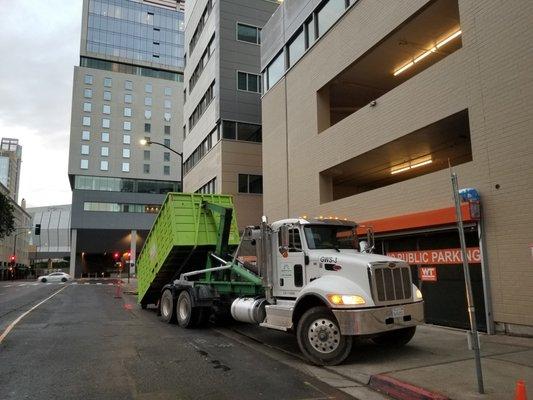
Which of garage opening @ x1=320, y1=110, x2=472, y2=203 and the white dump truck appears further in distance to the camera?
garage opening @ x1=320, y1=110, x2=472, y2=203

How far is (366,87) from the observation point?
20.1 m

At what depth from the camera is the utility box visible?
13.6 m

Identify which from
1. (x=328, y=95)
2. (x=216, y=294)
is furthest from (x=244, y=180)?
(x=216, y=294)

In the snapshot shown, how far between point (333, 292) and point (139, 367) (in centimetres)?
350

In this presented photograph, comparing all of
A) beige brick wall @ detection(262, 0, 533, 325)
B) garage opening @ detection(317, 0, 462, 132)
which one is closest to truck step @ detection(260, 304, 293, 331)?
beige brick wall @ detection(262, 0, 533, 325)

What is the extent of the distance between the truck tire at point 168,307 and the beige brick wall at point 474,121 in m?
6.88

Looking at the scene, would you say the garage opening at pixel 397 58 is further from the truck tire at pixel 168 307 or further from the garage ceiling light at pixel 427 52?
the truck tire at pixel 168 307

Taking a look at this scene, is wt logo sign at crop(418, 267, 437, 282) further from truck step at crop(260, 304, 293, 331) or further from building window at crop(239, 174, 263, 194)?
building window at crop(239, 174, 263, 194)

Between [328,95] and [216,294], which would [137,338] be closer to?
[216,294]

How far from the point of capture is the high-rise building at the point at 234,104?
1219 inches

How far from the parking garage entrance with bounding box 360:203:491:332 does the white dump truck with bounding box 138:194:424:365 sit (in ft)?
7.48

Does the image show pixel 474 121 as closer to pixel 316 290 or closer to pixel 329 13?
pixel 316 290

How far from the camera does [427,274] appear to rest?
12.8 metres

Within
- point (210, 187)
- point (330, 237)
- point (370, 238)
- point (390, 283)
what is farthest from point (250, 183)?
point (390, 283)
